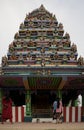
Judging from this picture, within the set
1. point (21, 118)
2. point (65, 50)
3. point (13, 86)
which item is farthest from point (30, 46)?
point (21, 118)

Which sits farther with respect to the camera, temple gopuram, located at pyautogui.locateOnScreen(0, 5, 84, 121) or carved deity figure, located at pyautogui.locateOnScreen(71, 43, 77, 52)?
carved deity figure, located at pyautogui.locateOnScreen(71, 43, 77, 52)

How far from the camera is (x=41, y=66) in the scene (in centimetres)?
2823

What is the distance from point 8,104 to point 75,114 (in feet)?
19.3

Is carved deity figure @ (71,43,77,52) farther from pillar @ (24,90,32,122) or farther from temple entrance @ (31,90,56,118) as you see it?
pillar @ (24,90,32,122)

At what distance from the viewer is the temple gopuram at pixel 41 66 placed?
2517 cm

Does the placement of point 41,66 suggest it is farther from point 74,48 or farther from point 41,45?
point 74,48

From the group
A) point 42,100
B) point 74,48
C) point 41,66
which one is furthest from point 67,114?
point 74,48

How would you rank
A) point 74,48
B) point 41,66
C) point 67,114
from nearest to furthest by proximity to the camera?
point 67,114
point 41,66
point 74,48

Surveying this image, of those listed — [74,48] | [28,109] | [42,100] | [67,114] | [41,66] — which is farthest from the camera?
[74,48]

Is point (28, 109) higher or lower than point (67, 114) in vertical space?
higher

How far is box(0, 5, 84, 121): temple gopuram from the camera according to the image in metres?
25.2

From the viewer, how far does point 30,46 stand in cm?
3111

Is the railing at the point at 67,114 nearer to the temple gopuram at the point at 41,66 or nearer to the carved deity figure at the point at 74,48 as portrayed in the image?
the temple gopuram at the point at 41,66

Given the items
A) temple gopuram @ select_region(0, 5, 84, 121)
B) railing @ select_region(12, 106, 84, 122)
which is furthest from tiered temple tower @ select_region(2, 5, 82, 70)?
railing @ select_region(12, 106, 84, 122)
